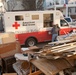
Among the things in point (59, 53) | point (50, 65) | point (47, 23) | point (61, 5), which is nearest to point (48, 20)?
point (47, 23)

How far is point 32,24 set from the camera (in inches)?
497

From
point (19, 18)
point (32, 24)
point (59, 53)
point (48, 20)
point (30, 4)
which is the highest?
point (30, 4)

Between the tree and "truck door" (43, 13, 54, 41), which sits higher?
the tree

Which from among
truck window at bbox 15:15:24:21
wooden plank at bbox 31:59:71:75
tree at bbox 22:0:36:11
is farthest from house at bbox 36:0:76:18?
wooden plank at bbox 31:59:71:75

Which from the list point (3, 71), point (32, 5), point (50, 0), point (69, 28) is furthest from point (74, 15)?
point (3, 71)

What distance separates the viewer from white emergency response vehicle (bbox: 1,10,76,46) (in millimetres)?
12234

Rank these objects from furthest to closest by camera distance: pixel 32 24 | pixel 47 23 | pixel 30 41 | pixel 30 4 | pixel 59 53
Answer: pixel 30 4
pixel 47 23
pixel 30 41
pixel 32 24
pixel 59 53

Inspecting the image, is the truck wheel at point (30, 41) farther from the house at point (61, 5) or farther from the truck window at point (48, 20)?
the house at point (61, 5)

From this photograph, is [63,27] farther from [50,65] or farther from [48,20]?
[50,65]

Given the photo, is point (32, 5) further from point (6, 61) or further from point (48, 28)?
point (6, 61)

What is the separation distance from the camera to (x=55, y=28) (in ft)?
41.2

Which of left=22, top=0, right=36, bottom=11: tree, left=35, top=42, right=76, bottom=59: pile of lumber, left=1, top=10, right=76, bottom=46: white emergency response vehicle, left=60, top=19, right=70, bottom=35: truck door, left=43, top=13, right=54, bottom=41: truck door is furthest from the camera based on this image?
left=22, top=0, right=36, bottom=11: tree

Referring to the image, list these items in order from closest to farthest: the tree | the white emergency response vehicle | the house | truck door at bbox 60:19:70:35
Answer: the white emergency response vehicle
truck door at bbox 60:19:70:35
the tree
the house

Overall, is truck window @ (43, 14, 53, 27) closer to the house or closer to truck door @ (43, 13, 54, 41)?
truck door @ (43, 13, 54, 41)
